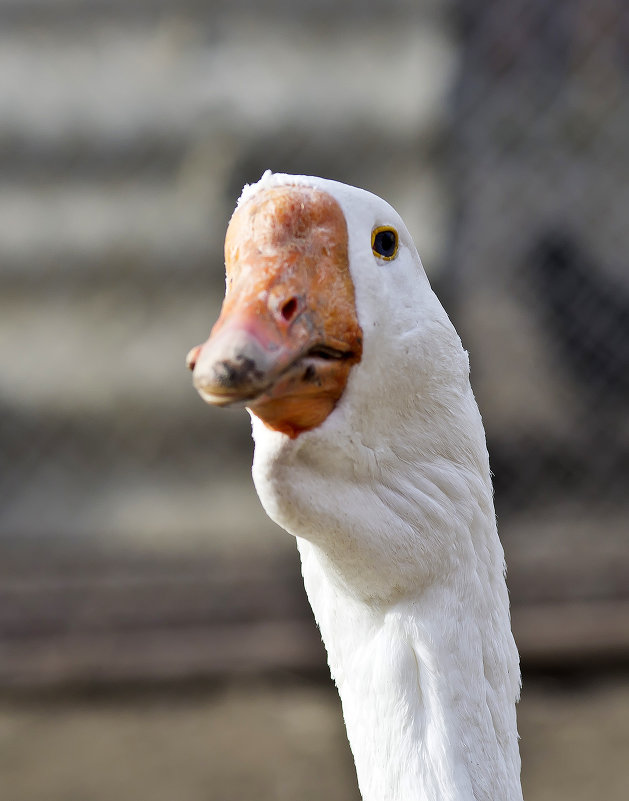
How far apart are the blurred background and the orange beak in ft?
7.02

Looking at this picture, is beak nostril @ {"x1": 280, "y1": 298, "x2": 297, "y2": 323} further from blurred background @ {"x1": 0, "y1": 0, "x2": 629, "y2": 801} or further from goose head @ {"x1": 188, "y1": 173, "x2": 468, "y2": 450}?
blurred background @ {"x1": 0, "y1": 0, "x2": 629, "y2": 801}

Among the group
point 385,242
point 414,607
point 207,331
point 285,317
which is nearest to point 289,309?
point 285,317

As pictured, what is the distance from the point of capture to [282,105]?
9.98ft

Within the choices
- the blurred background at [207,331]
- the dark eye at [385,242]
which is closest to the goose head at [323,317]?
the dark eye at [385,242]

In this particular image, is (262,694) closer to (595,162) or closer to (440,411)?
(595,162)

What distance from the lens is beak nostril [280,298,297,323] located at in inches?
31.8

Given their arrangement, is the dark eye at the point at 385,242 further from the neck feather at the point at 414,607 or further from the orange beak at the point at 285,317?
the neck feather at the point at 414,607

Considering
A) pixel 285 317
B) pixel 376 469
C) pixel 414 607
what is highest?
pixel 285 317

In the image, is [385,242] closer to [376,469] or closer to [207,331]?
[376,469]

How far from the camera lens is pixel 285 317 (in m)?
0.81

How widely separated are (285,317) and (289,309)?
10 mm

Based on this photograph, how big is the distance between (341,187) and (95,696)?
256 centimetres

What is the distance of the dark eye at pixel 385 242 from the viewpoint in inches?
36.1

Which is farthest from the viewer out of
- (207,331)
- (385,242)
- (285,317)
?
(207,331)
